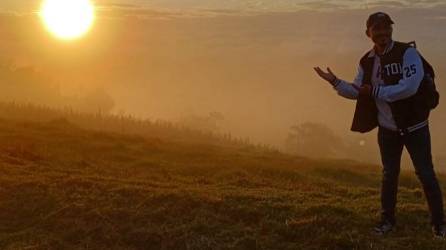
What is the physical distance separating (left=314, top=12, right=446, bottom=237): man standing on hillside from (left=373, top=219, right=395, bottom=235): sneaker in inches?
21.5

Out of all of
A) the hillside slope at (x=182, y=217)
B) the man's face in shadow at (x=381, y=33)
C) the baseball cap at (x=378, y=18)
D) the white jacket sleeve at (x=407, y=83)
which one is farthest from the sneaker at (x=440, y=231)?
the baseball cap at (x=378, y=18)

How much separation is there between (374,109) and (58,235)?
5095 millimetres

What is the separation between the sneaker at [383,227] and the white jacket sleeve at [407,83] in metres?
2.11

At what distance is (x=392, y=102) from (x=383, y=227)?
6.71 ft

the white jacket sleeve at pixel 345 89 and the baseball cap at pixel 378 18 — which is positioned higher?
the baseball cap at pixel 378 18

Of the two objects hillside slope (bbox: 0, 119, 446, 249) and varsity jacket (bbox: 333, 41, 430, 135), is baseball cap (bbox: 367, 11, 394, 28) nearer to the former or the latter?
varsity jacket (bbox: 333, 41, 430, 135)

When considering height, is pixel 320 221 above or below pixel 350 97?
below

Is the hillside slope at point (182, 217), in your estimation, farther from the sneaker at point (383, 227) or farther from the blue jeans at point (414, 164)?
the blue jeans at point (414, 164)

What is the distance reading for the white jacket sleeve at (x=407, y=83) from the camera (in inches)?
292

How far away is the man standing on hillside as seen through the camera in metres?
7.55

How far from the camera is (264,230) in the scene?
351 inches

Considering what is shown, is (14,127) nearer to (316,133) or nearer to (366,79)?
(366,79)

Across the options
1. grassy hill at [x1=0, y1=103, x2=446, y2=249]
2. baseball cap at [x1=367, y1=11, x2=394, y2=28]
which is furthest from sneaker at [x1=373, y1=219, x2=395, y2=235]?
baseball cap at [x1=367, y1=11, x2=394, y2=28]

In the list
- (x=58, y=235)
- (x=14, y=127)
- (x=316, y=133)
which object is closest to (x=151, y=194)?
(x=58, y=235)
